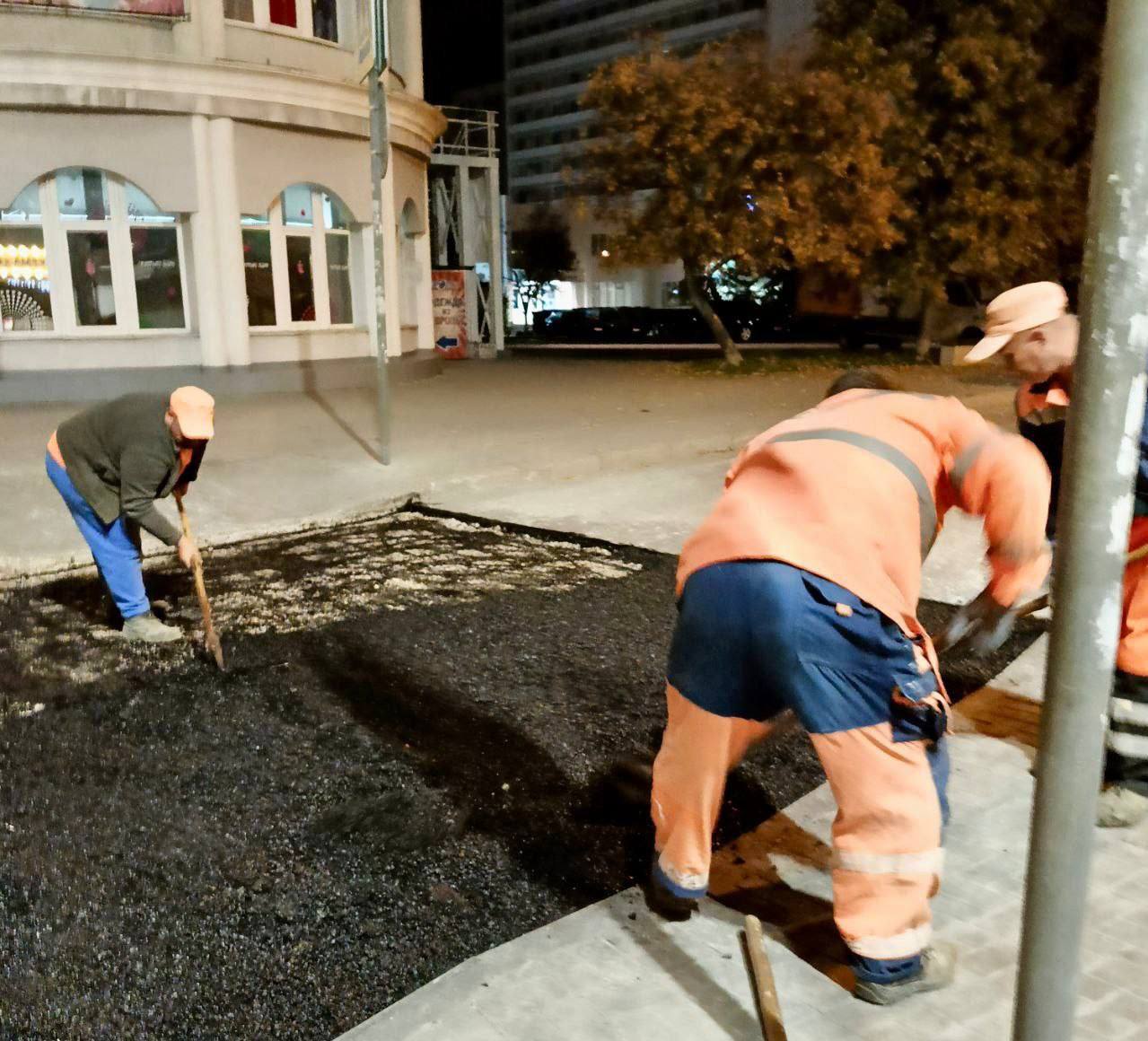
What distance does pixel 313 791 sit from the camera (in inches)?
155

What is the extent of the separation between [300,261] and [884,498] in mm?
16678

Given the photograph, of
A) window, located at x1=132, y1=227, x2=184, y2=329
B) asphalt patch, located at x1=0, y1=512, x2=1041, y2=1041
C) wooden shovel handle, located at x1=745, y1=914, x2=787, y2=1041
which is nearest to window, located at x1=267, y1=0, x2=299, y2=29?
window, located at x1=132, y1=227, x2=184, y2=329

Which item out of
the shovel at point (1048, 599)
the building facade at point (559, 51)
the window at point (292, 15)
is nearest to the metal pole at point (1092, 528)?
the shovel at point (1048, 599)

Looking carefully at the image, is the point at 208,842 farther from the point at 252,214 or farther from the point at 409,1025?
the point at 252,214

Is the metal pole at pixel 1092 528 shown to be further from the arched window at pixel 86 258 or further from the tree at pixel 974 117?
the tree at pixel 974 117

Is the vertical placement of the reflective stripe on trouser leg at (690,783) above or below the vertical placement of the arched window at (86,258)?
below

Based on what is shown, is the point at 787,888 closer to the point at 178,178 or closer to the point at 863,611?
the point at 863,611

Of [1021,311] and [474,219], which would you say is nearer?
[1021,311]

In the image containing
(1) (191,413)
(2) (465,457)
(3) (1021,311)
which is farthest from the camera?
(2) (465,457)

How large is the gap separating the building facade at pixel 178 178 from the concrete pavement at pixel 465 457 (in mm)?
1551

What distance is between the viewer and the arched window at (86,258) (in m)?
15.6

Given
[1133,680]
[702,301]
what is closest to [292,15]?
[702,301]

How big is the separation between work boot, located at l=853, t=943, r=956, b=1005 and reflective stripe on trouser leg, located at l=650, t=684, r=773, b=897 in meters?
0.46

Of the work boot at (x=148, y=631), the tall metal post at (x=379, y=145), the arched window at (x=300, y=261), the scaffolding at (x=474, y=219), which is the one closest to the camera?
the work boot at (x=148, y=631)
